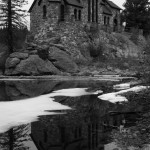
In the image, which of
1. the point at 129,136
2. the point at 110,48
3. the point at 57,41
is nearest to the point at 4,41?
the point at 57,41

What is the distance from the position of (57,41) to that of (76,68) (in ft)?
23.0

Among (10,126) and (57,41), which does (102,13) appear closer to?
(57,41)

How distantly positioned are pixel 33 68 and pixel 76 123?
26551 mm

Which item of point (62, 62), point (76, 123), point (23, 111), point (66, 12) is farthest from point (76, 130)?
point (66, 12)

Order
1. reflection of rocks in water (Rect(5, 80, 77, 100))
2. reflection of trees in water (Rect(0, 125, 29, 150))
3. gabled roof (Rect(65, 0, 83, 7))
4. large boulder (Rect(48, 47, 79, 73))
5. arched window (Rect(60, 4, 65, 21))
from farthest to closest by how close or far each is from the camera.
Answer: arched window (Rect(60, 4, 65, 21))
gabled roof (Rect(65, 0, 83, 7))
large boulder (Rect(48, 47, 79, 73))
reflection of rocks in water (Rect(5, 80, 77, 100))
reflection of trees in water (Rect(0, 125, 29, 150))

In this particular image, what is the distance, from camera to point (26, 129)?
11195 mm

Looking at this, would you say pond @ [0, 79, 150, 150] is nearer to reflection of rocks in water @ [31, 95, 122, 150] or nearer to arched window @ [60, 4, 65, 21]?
reflection of rocks in water @ [31, 95, 122, 150]

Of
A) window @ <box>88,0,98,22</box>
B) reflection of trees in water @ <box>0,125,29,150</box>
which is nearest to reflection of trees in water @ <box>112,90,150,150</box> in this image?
reflection of trees in water @ <box>0,125,29,150</box>

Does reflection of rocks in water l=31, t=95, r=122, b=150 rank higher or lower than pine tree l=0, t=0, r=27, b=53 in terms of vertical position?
lower

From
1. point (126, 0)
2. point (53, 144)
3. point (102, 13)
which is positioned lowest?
point (53, 144)

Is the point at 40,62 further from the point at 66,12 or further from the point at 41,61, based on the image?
the point at 66,12

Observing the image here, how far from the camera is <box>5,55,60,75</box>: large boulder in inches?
1471

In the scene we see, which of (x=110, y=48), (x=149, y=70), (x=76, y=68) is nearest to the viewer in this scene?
(x=149, y=70)

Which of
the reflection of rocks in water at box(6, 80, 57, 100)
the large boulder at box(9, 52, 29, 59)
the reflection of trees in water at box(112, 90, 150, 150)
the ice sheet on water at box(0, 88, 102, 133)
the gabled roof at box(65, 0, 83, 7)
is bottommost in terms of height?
the reflection of rocks in water at box(6, 80, 57, 100)
